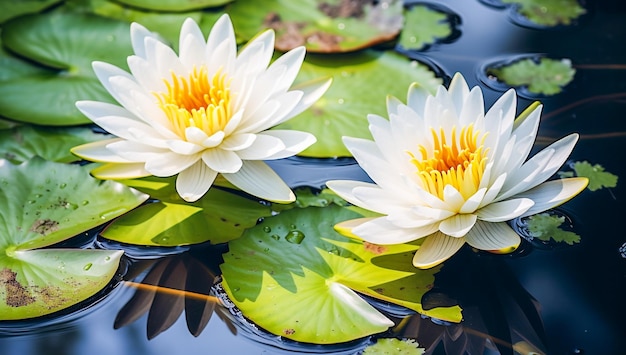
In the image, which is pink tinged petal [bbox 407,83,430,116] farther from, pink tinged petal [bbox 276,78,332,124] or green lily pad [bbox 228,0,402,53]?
green lily pad [bbox 228,0,402,53]

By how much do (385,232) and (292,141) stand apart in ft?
1.58

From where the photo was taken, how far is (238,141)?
2.22 m

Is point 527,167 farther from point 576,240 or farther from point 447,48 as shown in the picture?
point 447,48

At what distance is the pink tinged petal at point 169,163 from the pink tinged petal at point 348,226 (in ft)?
1.75

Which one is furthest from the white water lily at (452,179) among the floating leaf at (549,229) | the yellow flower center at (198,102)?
the yellow flower center at (198,102)

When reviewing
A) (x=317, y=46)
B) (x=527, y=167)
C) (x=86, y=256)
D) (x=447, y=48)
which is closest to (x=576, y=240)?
(x=527, y=167)

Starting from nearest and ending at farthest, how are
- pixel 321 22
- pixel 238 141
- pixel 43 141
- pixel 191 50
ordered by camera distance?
pixel 238 141
pixel 191 50
pixel 43 141
pixel 321 22

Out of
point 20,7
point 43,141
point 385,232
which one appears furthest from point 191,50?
point 20,7

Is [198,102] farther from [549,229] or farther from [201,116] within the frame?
[549,229]

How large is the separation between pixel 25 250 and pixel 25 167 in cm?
37

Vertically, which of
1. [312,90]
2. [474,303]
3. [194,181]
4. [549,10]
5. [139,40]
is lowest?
[474,303]

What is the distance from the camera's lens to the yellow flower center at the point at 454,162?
1.97 metres

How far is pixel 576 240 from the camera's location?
2.19m

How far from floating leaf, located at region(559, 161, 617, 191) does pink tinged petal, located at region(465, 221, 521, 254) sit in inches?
20.6
